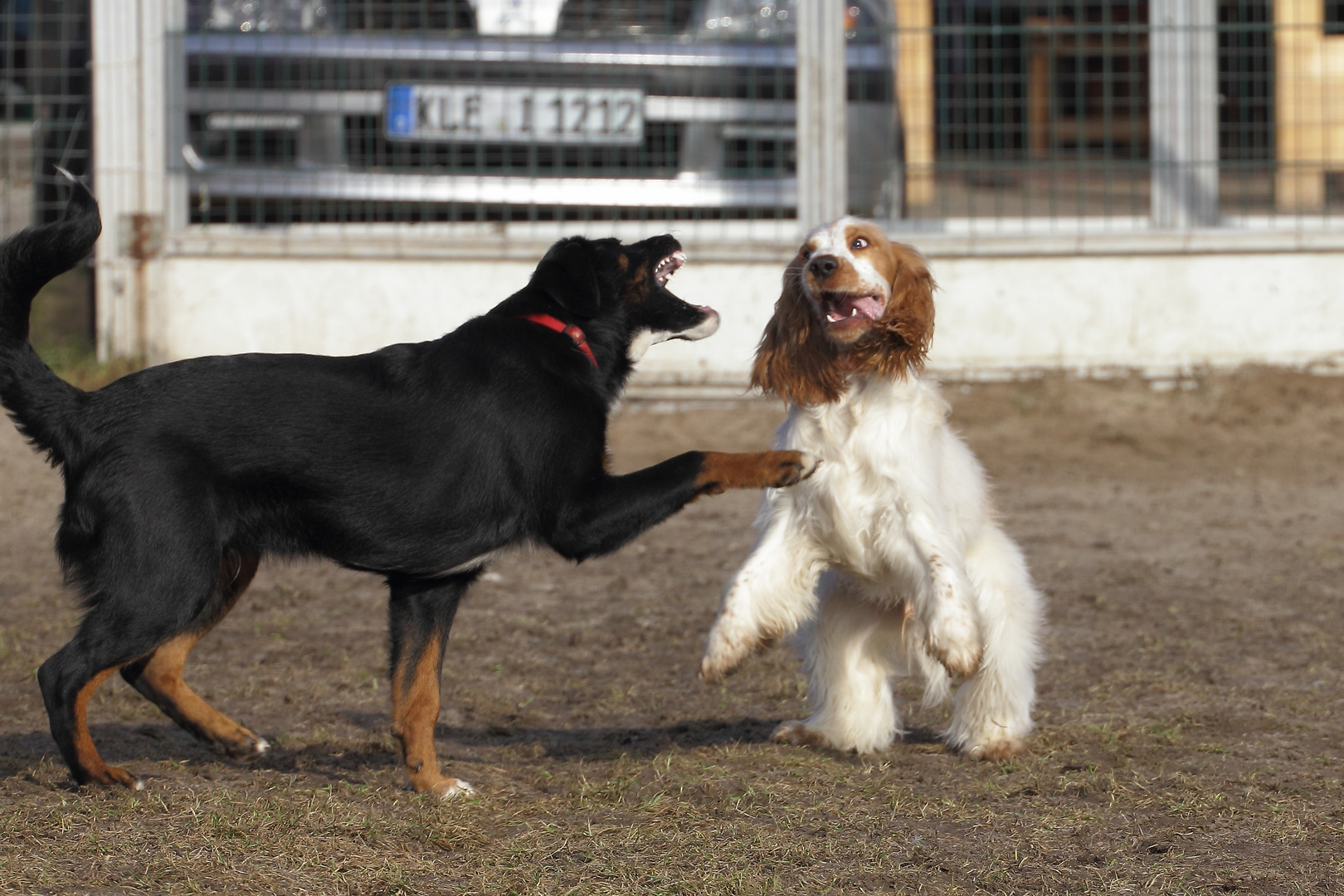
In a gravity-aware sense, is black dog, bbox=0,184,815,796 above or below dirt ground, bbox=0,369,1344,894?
above

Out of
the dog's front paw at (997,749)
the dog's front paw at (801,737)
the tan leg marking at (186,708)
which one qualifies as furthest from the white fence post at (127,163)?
the dog's front paw at (997,749)

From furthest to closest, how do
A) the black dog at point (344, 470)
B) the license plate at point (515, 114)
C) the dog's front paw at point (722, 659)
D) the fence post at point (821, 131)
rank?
the fence post at point (821, 131)
the license plate at point (515, 114)
the dog's front paw at point (722, 659)
the black dog at point (344, 470)

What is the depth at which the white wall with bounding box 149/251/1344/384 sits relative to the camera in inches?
340

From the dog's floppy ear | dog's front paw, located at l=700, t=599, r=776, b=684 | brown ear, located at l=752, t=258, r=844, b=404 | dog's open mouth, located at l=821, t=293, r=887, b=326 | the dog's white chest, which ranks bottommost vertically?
dog's front paw, located at l=700, t=599, r=776, b=684

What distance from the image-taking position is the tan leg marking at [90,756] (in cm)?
324

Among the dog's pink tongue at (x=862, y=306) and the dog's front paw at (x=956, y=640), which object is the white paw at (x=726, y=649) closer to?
the dog's front paw at (x=956, y=640)

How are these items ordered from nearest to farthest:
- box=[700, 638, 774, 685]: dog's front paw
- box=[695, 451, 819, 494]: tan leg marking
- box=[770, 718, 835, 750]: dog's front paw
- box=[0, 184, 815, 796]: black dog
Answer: box=[0, 184, 815, 796]: black dog, box=[695, 451, 819, 494]: tan leg marking, box=[700, 638, 774, 685]: dog's front paw, box=[770, 718, 835, 750]: dog's front paw

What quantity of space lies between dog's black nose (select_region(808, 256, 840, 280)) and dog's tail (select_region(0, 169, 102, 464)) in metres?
→ 1.73

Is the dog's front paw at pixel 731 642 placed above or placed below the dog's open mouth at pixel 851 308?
below

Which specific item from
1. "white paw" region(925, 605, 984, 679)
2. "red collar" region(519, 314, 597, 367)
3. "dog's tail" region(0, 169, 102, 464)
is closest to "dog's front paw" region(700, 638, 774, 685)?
"white paw" region(925, 605, 984, 679)

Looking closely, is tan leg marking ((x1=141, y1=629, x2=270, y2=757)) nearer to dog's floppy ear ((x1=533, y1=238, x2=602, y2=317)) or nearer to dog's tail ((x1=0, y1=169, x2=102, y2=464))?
dog's tail ((x1=0, y1=169, x2=102, y2=464))

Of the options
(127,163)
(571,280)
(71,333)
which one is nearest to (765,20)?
(127,163)

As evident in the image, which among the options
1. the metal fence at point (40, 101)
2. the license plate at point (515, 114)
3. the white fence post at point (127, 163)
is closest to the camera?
the license plate at point (515, 114)

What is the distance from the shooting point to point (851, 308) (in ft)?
12.7
